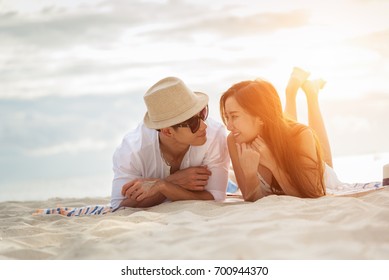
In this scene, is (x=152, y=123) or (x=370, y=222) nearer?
(x=370, y=222)

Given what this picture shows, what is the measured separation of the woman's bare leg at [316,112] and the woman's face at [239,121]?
5.06 feet

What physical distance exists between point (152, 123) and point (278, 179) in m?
0.82

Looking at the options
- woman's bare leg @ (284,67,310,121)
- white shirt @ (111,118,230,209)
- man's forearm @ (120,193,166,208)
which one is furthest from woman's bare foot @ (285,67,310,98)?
man's forearm @ (120,193,166,208)

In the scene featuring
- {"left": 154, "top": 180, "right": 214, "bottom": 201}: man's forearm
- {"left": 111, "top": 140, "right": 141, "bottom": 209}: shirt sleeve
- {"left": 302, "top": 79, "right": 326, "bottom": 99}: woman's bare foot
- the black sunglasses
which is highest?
{"left": 302, "top": 79, "right": 326, "bottom": 99}: woman's bare foot

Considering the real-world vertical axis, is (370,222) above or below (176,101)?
below

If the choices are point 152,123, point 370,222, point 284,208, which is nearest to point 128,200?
point 152,123

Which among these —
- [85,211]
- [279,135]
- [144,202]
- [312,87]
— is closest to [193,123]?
[279,135]

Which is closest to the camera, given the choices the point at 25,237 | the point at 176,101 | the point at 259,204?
the point at 25,237

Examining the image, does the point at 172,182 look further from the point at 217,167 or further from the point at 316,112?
the point at 316,112

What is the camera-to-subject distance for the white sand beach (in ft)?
6.79

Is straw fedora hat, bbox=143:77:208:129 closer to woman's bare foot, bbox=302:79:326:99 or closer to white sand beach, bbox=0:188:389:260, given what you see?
white sand beach, bbox=0:188:389:260

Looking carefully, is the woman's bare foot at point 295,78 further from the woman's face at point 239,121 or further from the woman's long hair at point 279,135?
the woman's face at point 239,121
